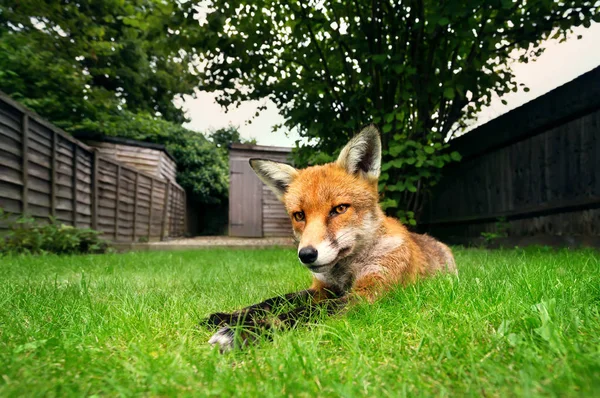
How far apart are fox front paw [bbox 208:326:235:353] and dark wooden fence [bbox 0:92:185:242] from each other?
6.39 meters

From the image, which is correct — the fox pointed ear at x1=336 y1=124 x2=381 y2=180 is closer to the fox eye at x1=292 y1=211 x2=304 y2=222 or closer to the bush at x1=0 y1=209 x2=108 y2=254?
the fox eye at x1=292 y1=211 x2=304 y2=222

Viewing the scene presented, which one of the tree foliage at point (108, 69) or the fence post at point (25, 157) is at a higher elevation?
the tree foliage at point (108, 69)

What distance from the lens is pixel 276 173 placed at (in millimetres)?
2646

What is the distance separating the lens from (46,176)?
23.8 feet

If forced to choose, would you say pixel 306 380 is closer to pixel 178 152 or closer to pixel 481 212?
pixel 481 212

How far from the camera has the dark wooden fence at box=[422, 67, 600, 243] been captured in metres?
4.96

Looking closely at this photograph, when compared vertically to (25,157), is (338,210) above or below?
below

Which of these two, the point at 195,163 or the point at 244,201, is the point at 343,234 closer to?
the point at 244,201

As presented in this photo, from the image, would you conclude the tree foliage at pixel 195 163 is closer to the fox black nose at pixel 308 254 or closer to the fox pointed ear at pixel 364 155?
the fox pointed ear at pixel 364 155

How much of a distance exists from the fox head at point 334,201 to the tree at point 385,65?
294 centimetres

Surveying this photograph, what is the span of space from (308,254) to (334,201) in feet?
1.44

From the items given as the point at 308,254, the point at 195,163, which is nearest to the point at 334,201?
the point at 308,254

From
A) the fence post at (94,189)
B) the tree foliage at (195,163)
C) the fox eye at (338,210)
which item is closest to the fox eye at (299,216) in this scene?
the fox eye at (338,210)

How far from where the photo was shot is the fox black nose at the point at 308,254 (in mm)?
1916
